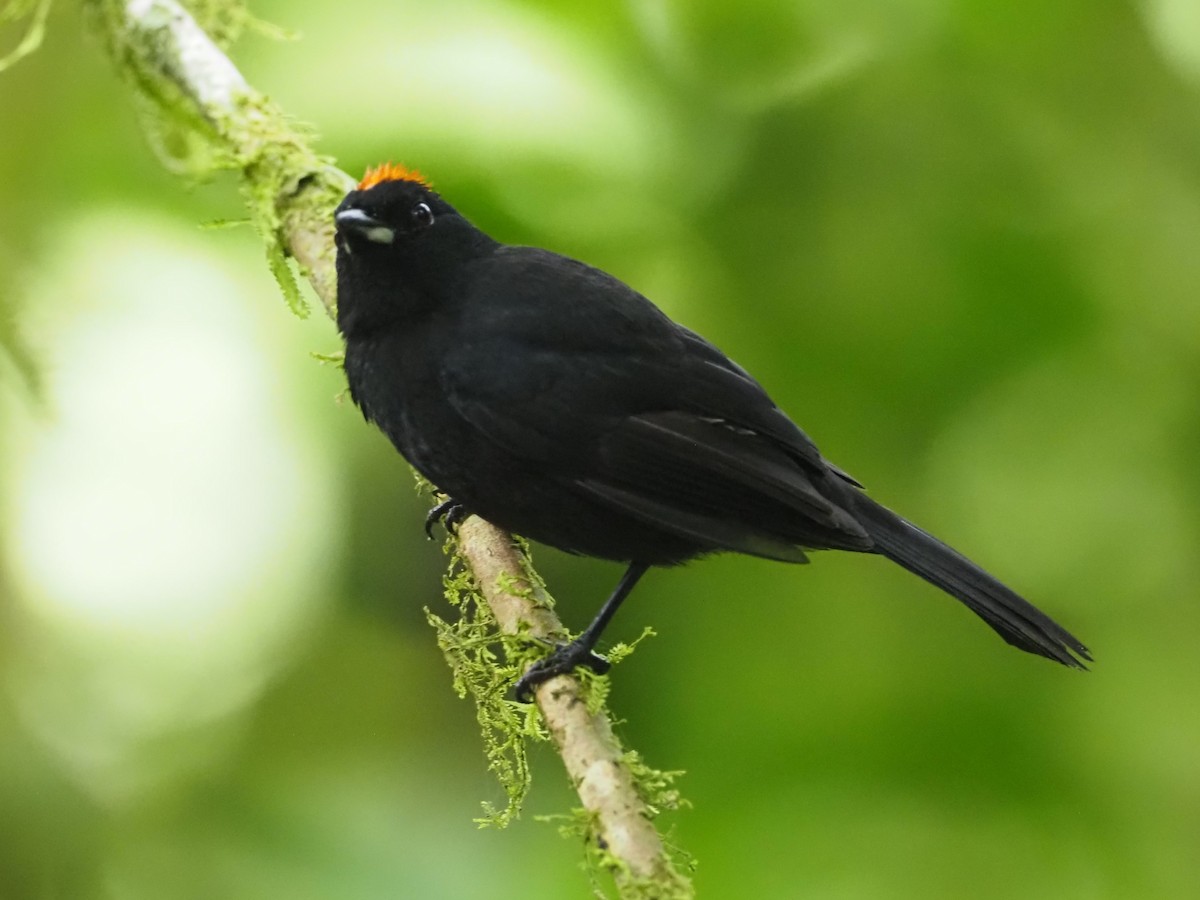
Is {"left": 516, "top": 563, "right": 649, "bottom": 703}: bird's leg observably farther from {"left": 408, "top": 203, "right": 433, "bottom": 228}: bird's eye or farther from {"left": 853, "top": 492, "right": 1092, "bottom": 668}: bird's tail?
{"left": 408, "top": 203, "right": 433, "bottom": 228}: bird's eye

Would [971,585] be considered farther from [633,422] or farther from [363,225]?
[363,225]

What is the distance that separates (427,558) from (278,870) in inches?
39.0

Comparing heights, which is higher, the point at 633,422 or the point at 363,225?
the point at 363,225

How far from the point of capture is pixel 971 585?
9.04 ft

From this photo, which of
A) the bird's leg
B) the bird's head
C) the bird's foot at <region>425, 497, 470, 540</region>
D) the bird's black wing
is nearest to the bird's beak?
the bird's head

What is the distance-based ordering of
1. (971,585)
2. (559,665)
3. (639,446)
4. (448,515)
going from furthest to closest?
(448,515) < (971,585) < (639,446) < (559,665)

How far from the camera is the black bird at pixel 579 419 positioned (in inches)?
103

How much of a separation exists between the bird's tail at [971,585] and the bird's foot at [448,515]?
3.26 feet

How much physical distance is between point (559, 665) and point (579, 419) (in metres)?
0.55

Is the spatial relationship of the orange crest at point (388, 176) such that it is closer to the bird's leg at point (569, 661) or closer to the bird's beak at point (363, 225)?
the bird's beak at point (363, 225)

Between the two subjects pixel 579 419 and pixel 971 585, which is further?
pixel 971 585

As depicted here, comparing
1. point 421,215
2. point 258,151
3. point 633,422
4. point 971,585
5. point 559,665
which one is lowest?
point 559,665

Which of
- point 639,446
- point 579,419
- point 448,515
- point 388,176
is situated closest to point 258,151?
point 388,176

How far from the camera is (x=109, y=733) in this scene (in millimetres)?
3900
